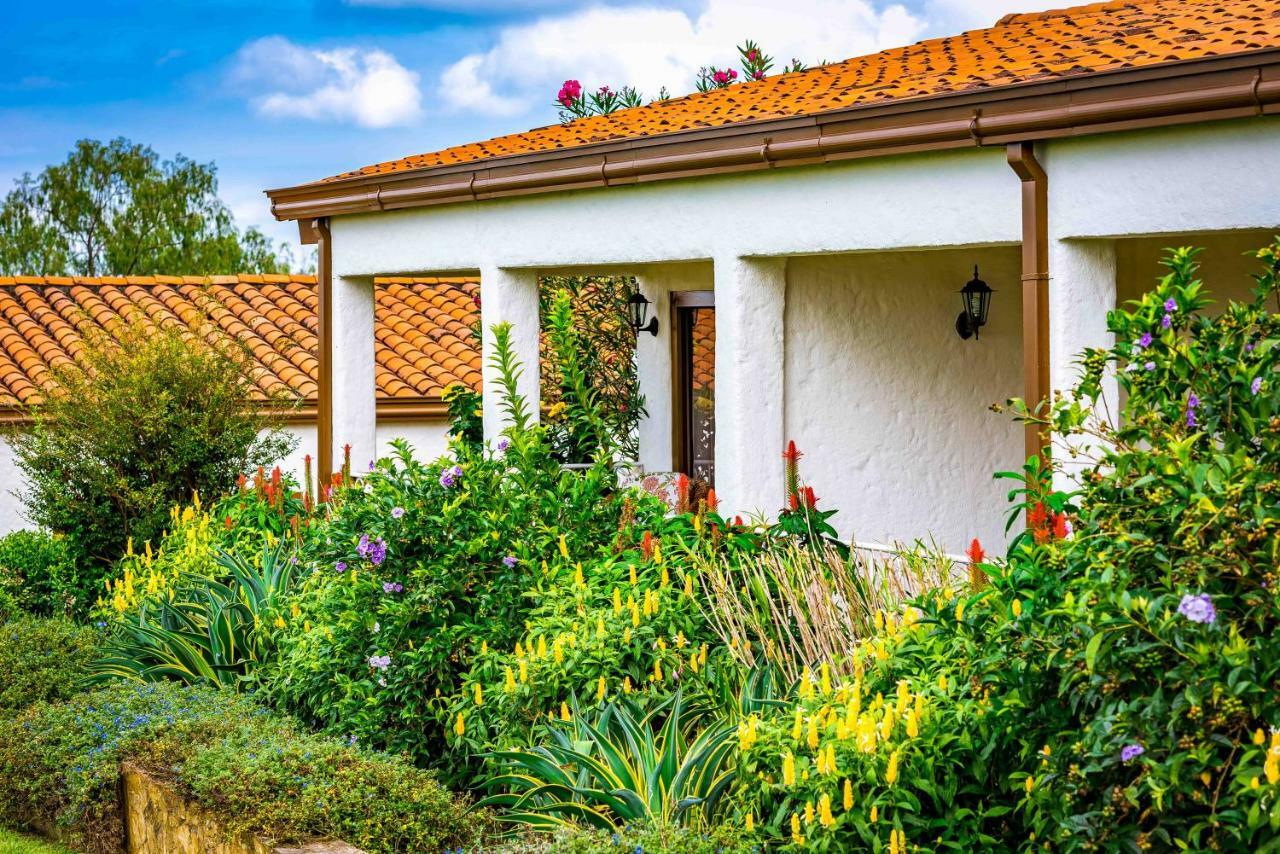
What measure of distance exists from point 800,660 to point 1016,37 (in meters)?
5.58

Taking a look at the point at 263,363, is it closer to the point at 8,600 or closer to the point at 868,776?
the point at 8,600

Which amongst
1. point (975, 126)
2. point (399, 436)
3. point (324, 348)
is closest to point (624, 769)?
point (975, 126)

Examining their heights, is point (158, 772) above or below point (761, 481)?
below

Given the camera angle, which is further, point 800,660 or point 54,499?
point 54,499

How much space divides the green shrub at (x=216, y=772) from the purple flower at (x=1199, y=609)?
3.06 metres

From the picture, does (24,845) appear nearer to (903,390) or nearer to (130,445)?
(130,445)

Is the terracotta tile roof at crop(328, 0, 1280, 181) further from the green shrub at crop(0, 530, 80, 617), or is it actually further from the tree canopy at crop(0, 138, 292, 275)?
the tree canopy at crop(0, 138, 292, 275)

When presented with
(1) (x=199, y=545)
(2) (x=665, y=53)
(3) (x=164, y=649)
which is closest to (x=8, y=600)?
(1) (x=199, y=545)

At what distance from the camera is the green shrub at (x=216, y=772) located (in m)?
5.71

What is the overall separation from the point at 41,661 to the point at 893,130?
5.41 metres

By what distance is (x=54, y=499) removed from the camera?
11.5 meters

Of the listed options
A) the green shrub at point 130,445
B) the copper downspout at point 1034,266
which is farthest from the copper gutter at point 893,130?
the green shrub at point 130,445

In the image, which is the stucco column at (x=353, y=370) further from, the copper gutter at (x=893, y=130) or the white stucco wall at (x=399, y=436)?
the white stucco wall at (x=399, y=436)

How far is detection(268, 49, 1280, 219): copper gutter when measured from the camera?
20.4 ft
